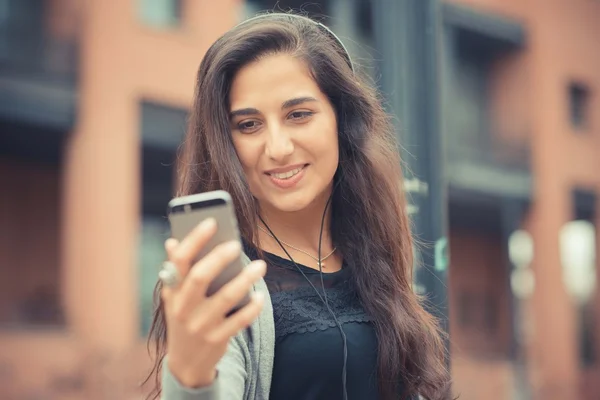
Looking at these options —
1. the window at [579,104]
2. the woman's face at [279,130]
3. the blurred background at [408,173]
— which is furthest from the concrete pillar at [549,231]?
the woman's face at [279,130]

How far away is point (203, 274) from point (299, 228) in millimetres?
912

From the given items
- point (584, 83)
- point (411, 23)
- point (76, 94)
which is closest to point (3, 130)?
point (76, 94)

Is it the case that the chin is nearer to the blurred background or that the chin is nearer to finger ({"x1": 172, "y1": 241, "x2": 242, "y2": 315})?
the blurred background

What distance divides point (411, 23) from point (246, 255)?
93 centimetres

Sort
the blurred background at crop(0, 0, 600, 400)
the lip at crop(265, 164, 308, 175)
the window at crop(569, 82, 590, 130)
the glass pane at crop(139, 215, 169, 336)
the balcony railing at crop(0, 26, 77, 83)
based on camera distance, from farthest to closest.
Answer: the window at crop(569, 82, 590, 130) < the glass pane at crop(139, 215, 169, 336) < the balcony railing at crop(0, 26, 77, 83) < the blurred background at crop(0, 0, 600, 400) < the lip at crop(265, 164, 308, 175)

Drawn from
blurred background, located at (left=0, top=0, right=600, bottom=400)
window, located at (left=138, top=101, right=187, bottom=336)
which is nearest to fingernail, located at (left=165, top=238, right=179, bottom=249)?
blurred background, located at (left=0, top=0, right=600, bottom=400)

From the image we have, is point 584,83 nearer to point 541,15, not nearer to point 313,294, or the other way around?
point 541,15

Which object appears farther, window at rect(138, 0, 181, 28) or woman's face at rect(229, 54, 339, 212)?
window at rect(138, 0, 181, 28)

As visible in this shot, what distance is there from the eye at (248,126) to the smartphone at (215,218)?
2.01ft

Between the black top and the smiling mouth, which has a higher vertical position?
the smiling mouth

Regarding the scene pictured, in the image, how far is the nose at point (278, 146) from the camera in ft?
6.00

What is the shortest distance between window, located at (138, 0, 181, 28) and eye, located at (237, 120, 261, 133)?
423 inches

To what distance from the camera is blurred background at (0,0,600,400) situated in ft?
32.7

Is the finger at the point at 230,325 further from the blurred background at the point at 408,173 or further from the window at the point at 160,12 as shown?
the window at the point at 160,12
